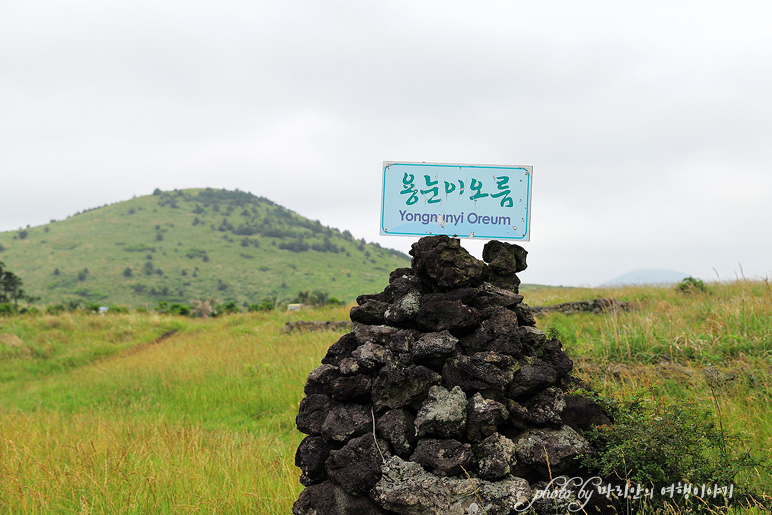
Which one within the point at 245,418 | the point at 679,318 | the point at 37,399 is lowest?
the point at 37,399

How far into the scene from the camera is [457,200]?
12.4 ft

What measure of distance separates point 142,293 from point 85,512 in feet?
266

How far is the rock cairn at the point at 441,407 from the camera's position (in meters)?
2.55

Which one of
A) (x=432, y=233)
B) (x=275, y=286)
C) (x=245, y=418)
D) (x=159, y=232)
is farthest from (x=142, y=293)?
(x=432, y=233)

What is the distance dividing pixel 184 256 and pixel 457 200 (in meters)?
99.8

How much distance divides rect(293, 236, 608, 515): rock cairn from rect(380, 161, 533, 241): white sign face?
331 millimetres

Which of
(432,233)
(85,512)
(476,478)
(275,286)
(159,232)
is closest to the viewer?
(476,478)

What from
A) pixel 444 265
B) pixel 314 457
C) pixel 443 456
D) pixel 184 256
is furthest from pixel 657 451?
pixel 184 256

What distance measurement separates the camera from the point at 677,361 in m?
6.73

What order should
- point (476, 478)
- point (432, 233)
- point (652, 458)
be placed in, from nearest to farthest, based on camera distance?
point (476, 478) → point (652, 458) → point (432, 233)

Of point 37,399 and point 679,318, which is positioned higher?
point 679,318

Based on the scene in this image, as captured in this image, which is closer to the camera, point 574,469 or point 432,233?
point 574,469

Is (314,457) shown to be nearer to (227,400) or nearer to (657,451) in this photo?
(657,451)

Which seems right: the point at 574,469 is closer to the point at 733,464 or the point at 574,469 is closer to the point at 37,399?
the point at 733,464
